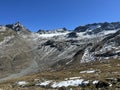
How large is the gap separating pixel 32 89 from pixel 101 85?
1221 centimetres

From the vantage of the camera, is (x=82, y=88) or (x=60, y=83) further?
(x=60, y=83)

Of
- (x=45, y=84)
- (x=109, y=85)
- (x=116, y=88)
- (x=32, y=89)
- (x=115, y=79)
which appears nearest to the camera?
(x=116, y=88)

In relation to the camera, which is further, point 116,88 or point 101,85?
point 101,85

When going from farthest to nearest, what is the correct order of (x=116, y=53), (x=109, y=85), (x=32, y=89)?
(x=116, y=53) → (x=32, y=89) → (x=109, y=85)

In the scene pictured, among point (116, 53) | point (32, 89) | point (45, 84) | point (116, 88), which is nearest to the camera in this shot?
point (116, 88)

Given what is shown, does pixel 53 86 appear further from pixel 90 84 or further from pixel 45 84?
pixel 90 84

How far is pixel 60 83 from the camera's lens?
46125mm

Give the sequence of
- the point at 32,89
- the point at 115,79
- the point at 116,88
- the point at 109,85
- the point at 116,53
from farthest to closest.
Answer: the point at 116,53 → the point at 32,89 → the point at 115,79 → the point at 109,85 → the point at 116,88

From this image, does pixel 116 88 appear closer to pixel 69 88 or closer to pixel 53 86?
pixel 69 88

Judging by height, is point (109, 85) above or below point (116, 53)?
below

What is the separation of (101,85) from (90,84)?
232cm

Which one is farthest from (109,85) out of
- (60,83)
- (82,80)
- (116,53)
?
(116,53)

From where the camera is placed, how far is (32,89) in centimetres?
4412

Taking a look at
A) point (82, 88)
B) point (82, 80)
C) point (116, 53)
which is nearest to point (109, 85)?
point (82, 88)
